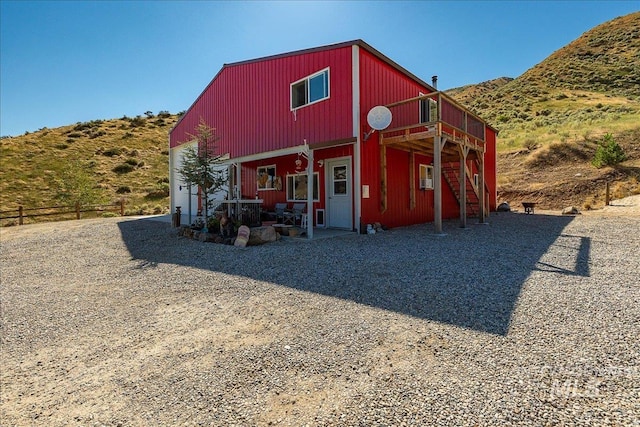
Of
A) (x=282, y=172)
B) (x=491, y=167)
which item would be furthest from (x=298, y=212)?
(x=491, y=167)

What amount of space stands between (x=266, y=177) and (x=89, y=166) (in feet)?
86.4

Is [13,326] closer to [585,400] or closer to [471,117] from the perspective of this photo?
[585,400]

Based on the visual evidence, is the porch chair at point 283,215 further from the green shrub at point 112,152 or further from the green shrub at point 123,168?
the green shrub at point 112,152

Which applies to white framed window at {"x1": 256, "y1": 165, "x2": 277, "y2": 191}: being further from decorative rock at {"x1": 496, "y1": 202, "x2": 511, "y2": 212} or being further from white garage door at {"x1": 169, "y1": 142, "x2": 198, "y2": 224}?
decorative rock at {"x1": 496, "y1": 202, "x2": 511, "y2": 212}

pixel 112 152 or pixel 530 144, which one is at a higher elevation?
pixel 112 152

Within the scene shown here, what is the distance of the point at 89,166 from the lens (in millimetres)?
30016

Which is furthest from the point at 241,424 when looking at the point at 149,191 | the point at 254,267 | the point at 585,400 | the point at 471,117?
the point at 149,191

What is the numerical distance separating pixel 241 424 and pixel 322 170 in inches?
350

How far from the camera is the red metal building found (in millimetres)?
9172

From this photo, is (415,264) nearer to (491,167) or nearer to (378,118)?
(378,118)

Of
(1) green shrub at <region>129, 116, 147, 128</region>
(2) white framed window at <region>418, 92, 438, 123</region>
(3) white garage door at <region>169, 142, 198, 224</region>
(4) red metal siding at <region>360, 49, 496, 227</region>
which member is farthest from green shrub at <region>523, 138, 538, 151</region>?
(1) green shrub at <region>129, 116, 147, 128</region>

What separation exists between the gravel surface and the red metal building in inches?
144

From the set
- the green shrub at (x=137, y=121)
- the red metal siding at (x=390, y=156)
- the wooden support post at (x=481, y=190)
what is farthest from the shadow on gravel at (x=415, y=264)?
the green shrub at (x=137, y=121)

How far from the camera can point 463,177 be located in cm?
1000
